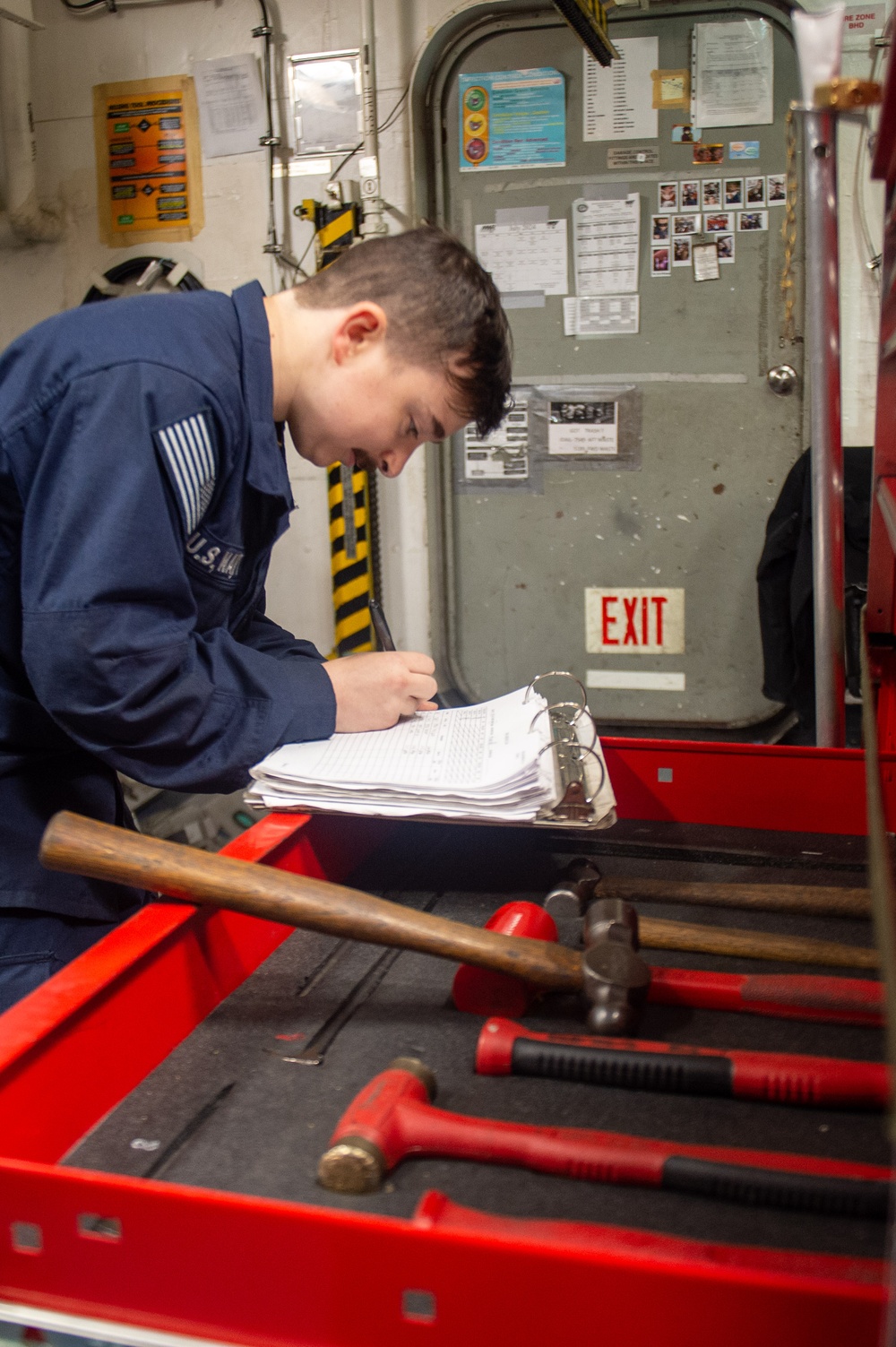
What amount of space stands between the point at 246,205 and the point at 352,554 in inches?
42.8

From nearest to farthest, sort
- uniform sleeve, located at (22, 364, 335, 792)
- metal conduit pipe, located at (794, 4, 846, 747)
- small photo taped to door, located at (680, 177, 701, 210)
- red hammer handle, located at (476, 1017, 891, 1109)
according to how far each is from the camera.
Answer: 1. red hammer handle, located at (476, 1017, 891, 1109)
2. uniform sleeve, located at (22, 364, 335, 792)
3. metal conduit pipe, located at (794, 4, 846, 747)
4. small photo taped to door, located at (680, 177, 701, 210)

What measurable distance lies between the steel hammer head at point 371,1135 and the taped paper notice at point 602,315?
2.66m

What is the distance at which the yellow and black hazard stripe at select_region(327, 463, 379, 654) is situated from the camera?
3158 mm

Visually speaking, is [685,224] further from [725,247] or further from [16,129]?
[16,129]

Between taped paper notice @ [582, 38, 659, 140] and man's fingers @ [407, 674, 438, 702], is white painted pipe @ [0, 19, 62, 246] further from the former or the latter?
man's fingers @ [407, 674, 438, 702]

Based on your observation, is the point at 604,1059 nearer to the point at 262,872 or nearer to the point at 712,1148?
the point at 712,1148

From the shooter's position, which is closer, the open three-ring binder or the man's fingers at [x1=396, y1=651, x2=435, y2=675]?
the open three-ring binder

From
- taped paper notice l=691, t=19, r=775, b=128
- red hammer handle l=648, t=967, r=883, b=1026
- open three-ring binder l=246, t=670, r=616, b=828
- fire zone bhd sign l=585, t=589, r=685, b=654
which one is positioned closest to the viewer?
red hammer handle l=648, t=967, r=883, b=1026

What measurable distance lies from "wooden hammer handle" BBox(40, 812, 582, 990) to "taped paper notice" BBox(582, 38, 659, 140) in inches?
106

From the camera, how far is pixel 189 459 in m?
0.96

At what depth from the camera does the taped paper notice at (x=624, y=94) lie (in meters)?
2.87

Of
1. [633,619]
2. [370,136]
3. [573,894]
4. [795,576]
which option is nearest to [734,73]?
[370,136]

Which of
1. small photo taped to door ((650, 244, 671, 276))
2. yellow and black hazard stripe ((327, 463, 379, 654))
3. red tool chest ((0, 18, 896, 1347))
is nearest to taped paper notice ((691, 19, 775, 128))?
small photo taped to door ((650, 244, 671, 276))

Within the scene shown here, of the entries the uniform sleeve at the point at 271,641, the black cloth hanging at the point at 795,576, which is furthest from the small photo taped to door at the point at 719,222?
the uniform sleeve at the point at 271,641
